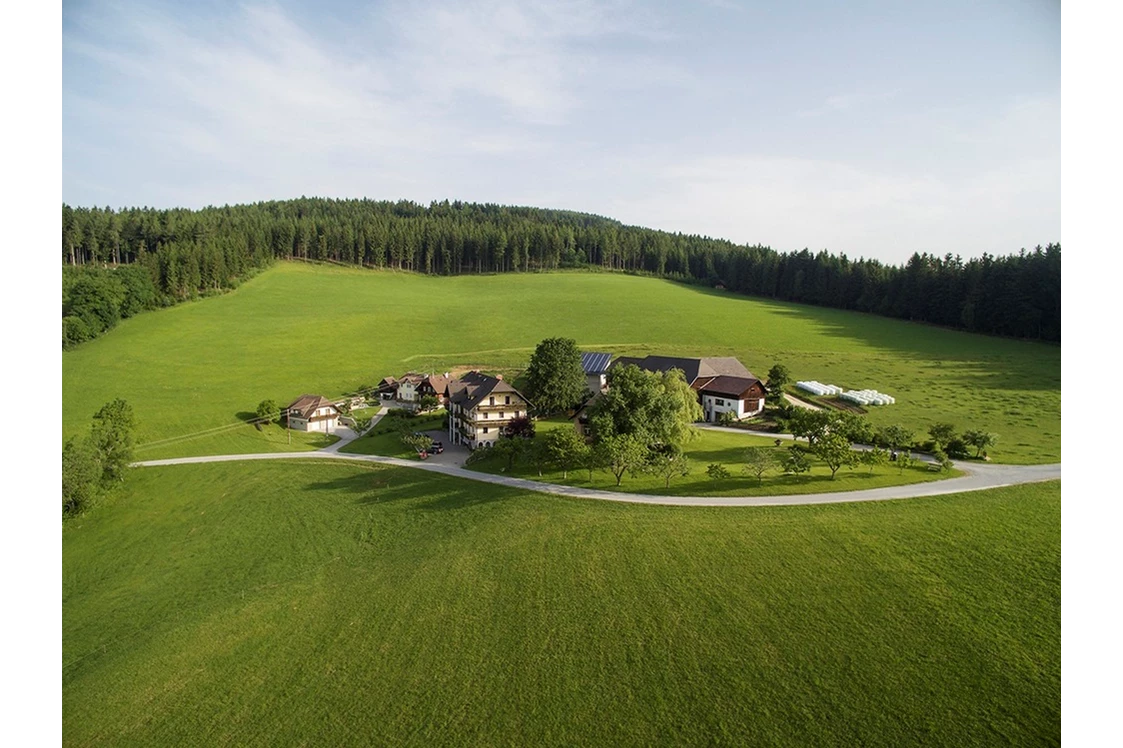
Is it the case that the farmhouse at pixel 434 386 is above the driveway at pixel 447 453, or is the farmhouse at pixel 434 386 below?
above

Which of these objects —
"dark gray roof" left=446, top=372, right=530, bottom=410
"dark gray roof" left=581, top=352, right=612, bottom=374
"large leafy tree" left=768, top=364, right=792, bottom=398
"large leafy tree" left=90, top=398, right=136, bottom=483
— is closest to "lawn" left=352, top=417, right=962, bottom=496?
"dark gray roof" left=446, top=372, right=530, bottom=410

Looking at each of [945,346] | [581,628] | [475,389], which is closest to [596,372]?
[475,389]

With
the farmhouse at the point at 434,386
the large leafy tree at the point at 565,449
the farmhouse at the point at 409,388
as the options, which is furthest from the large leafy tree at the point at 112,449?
the large leafy tree at the point at 565,449

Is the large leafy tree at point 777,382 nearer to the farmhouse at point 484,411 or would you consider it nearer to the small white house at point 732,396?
the small white house at point 732,396

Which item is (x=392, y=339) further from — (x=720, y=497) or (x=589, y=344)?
(x=720, y=497)

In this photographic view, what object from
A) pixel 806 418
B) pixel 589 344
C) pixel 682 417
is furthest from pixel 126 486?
pixel 589 344

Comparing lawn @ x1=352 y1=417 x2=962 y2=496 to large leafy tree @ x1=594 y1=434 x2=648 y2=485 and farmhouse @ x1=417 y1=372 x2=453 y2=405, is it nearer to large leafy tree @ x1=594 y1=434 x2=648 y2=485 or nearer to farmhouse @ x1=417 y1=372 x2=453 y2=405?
large leafy tree @ x1=594 y1=434 x2=648 y2=485

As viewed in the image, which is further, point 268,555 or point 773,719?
point 268,555
